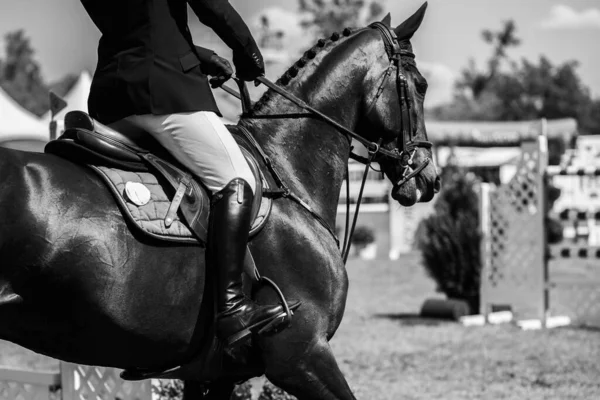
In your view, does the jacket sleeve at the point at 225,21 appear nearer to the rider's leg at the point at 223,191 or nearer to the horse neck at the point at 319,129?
the rider's leg at the point at 223,191

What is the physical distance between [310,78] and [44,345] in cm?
187

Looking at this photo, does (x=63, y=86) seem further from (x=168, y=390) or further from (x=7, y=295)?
(x=7, y=295)

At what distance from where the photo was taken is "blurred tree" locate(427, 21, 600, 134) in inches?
2923

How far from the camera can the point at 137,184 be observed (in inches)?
163

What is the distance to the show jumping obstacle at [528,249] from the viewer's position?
Answer: 1273cm

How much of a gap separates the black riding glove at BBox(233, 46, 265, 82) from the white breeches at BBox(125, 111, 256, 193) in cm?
36

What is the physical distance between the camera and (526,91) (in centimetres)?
7612

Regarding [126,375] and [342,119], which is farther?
[342,119]

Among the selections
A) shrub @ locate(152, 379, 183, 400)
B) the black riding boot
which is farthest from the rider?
shrub @ locate(152, 379, 183, 400)

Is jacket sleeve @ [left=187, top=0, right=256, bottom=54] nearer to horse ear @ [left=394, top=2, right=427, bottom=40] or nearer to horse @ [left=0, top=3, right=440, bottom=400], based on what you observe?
horse @ [left=0, top=3, right=440, bottom=400]

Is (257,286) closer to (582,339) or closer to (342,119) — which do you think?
(342,119)

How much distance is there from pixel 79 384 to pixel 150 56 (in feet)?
8.93

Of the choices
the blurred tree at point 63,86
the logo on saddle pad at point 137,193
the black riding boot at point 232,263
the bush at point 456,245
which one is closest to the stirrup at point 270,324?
the black riding boot at point 232,263

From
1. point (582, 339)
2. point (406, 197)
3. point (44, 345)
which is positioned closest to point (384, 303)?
point (582, 339)
